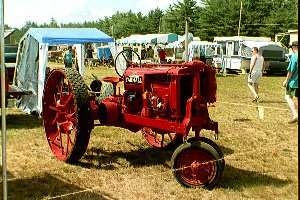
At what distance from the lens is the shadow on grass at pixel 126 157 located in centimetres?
534

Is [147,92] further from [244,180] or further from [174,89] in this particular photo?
[244,180]

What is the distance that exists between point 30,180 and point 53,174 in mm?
304

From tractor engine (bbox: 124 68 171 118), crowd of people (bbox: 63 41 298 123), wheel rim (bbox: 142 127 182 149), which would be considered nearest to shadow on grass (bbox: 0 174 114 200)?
tractor engine (bbox: 124 68 171 118)

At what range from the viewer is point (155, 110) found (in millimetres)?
4977

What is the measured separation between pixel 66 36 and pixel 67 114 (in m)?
4.39

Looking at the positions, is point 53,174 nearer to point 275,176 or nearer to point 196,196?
point 196,196

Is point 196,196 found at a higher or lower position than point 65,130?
lower

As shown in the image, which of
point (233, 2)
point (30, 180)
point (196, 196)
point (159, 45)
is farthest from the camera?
point (233, 2)

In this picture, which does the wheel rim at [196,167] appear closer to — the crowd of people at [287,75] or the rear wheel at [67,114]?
the rear wheel at [67,114]

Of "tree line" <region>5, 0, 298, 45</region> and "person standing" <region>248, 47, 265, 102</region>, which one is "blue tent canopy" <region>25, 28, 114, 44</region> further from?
"tree line" <region>5, 0, 298, 45</region>

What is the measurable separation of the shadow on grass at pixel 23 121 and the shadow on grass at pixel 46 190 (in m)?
3.22

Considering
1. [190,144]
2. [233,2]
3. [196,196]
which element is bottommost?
[196,196]

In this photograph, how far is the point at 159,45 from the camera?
2884 centimetres

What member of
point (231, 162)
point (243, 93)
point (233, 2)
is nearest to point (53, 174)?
point (231, 162)
